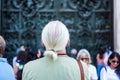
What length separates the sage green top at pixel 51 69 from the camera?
3686 mm

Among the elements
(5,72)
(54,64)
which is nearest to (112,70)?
(5,72)

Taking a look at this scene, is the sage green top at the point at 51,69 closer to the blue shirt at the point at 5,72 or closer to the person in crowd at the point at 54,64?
the person in crowd at the point at 54,64

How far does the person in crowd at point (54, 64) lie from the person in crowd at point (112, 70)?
127 inches

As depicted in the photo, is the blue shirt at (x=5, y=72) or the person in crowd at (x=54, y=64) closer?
the person in crowd at (x=54, y=64)

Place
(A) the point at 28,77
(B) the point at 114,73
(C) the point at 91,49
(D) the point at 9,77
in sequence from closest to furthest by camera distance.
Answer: (A) the point at 28,77 → (D) the point at 9,77 → (B) the point at 114,73 → (C) the point at 91,49

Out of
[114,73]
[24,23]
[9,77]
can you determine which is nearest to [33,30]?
[24,23]

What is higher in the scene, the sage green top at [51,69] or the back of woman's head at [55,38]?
the back of woman's head at [55,38]

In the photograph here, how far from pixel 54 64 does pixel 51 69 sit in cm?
5

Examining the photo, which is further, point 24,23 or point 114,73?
point 24,23

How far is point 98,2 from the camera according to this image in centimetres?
1488

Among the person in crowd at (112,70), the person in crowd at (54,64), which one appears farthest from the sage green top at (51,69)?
the person in crowd at (112,70)

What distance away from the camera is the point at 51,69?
3.70 m

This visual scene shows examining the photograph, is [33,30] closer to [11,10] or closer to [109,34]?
[11,10]

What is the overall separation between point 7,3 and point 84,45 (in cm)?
280
